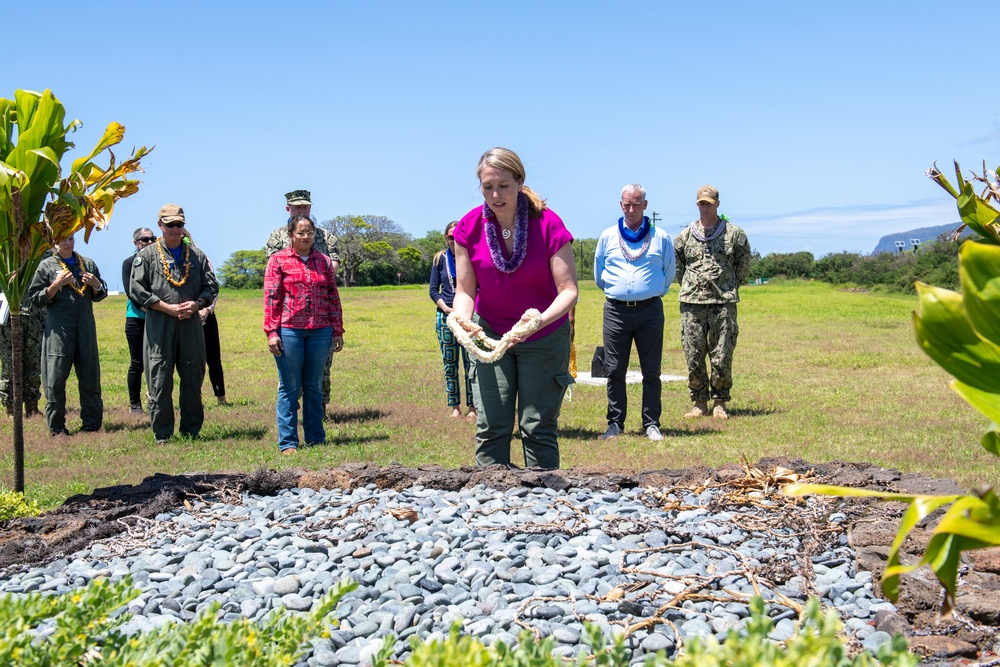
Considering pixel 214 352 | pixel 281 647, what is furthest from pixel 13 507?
pixel 214 352

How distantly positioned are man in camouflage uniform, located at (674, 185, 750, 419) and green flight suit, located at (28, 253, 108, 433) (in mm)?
5769

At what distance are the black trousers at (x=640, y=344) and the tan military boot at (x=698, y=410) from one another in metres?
1.28

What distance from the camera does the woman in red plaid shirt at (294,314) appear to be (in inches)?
311

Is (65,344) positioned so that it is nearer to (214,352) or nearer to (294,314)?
(214,352)

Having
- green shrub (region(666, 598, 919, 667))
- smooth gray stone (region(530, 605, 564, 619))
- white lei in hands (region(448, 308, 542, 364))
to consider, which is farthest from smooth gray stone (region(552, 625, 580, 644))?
white lei in hands (region(448, 308, 542, 364))

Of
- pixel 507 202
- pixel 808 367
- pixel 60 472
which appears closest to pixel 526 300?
pixel 507 202

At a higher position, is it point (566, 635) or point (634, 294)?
point (634, 294)

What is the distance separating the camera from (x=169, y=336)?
8.53m

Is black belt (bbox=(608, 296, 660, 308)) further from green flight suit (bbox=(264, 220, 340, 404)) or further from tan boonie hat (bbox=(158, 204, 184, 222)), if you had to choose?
tan boonie hat (bbox=(158, 204, 184, 222))

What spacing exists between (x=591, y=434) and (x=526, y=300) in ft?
12.3

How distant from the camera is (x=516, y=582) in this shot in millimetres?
3768

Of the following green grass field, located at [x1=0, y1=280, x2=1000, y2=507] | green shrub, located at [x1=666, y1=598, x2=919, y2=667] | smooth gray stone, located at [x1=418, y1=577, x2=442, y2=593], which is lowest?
green grass field, located at [x1=0, y1=280, x2=1000, y2=507]

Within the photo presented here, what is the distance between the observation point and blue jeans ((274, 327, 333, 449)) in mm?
7938

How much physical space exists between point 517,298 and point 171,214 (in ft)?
14.4
